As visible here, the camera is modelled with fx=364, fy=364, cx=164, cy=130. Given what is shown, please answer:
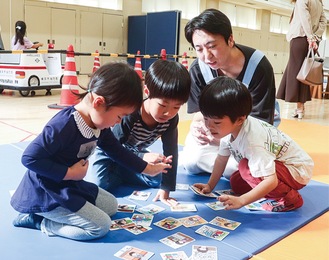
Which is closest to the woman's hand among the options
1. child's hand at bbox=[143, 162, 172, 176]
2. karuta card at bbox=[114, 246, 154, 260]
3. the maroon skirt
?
child's hand at bbox=[143, 162, 172, 176]

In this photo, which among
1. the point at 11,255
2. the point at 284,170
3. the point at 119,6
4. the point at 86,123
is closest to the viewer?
the point at 11,255

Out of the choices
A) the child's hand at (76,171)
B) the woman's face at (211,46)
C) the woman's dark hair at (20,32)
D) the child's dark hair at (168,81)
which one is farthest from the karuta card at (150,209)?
the woman's dark hair at (20,32)

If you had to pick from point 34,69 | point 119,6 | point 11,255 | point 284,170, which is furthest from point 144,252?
point 119,6

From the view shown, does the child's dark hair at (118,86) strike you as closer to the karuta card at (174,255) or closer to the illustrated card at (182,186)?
the karuta card at (174,255)

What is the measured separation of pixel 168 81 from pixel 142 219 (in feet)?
1.86

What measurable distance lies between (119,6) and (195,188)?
10.4 metres

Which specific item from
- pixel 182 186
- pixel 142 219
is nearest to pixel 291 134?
pixel 182 186

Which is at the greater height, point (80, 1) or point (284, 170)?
point (80, 1)

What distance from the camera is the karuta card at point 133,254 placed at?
3.91 feet

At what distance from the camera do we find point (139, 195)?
1739 mm

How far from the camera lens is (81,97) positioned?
1.33 metres

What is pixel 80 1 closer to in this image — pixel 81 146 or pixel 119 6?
pixel 119 6

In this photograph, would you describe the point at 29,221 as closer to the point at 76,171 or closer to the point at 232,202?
Result: the point at 76,171

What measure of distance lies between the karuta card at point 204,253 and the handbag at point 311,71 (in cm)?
305
